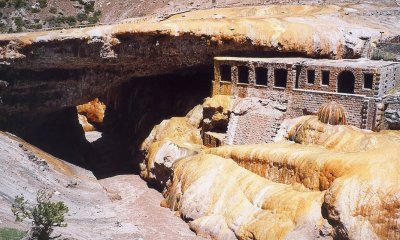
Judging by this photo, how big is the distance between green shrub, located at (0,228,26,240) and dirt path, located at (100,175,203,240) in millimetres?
8509

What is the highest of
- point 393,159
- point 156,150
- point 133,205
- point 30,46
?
point 30,46

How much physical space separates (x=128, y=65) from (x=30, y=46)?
7.13 m

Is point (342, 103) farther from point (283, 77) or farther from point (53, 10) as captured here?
point (53, 10)

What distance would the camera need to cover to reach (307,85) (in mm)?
35750

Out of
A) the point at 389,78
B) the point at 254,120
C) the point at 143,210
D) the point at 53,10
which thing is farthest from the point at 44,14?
the point at 389,78

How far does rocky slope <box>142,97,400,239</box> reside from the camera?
2433 centimetres

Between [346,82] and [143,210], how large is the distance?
15.4 m

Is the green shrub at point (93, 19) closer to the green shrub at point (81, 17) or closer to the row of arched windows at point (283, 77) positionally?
the green shrub at point (81, 17)

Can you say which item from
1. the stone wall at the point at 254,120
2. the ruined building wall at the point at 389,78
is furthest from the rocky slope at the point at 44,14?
the ruined building wall at the point at 389,78

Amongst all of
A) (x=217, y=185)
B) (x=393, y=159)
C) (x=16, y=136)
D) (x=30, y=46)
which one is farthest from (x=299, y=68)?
(x=16, y=136)

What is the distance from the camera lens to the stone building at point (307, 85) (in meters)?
32.8

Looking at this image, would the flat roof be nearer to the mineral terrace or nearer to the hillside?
the mineral terrace

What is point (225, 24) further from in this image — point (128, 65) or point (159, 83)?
point (159, 83)

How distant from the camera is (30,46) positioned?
1583 inches
